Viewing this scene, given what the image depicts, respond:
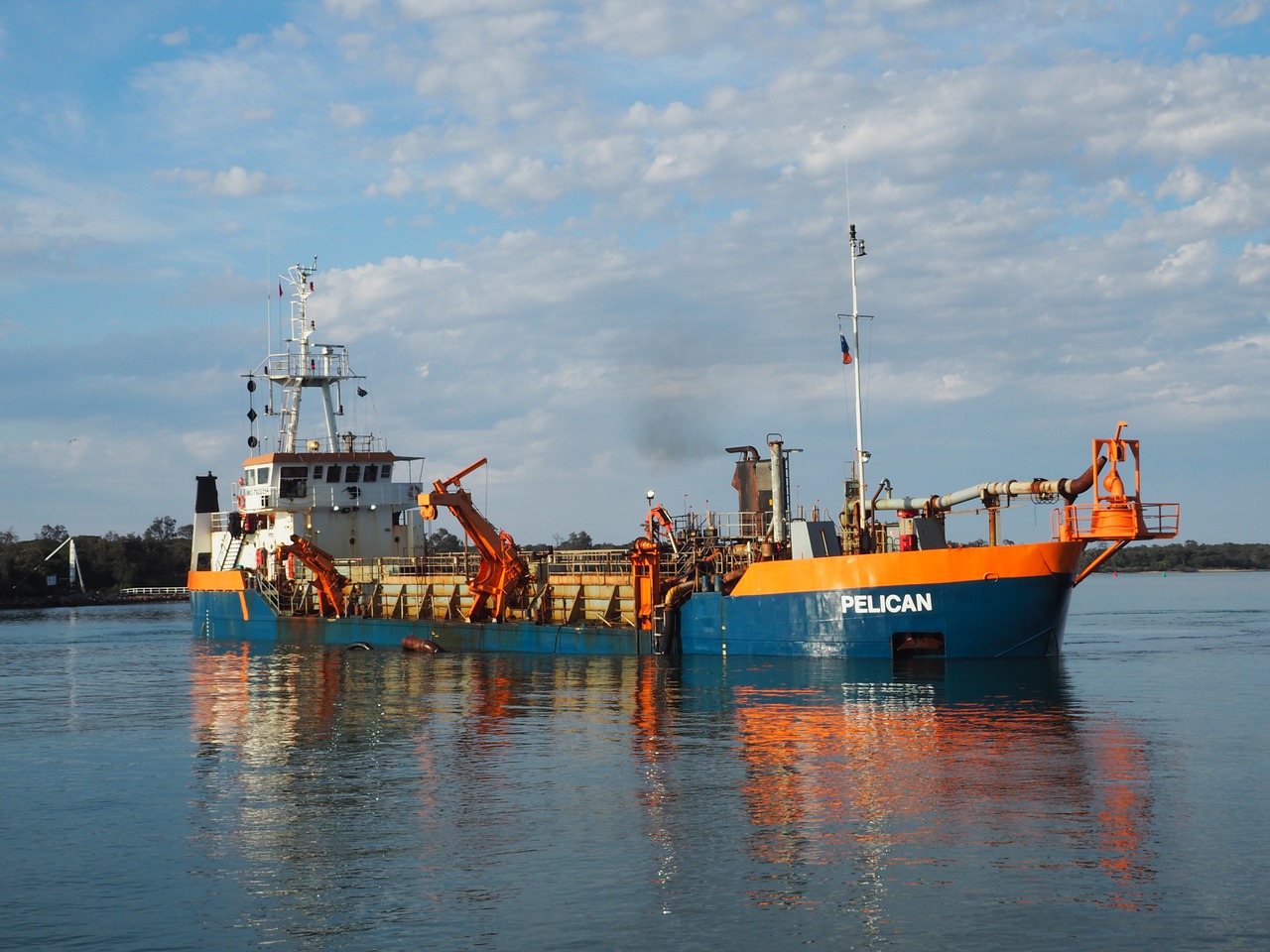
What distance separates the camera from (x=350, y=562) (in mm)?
52969

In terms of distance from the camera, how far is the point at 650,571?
38.8 metres

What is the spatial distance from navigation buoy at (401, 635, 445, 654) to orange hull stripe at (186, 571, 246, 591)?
13.2 metres

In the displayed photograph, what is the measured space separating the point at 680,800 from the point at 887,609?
15.9 metres

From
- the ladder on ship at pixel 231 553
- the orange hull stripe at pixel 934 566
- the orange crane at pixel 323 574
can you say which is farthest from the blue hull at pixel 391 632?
the orange hull stripe at pixel 934 566

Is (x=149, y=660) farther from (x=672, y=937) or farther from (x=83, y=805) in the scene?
(x=672, y=937)

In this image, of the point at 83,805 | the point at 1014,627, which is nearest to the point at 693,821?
the point at 83,805

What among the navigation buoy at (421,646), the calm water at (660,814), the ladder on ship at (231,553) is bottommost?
the calm water at (660,814)

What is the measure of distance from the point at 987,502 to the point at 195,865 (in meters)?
23.8

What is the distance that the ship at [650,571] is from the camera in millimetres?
32469

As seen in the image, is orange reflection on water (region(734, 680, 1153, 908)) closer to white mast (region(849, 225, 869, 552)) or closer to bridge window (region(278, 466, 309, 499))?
white mast (region(849, 225, 869, 552))

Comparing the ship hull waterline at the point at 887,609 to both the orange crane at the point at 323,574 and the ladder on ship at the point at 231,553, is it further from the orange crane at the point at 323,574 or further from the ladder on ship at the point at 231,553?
the ladder on ship at the point at 231,553

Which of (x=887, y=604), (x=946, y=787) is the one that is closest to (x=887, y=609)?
(x=887, y=604)

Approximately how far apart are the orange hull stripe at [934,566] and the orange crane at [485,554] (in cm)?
1304

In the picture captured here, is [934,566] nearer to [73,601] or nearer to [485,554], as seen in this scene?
[485,554]
